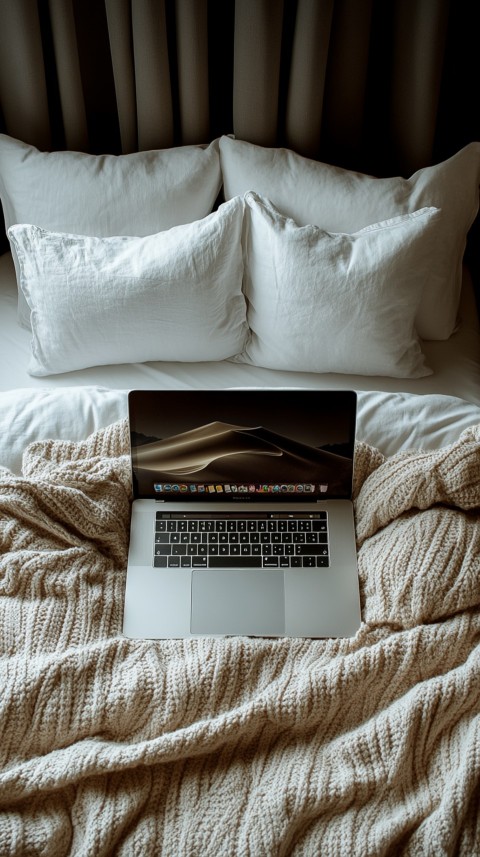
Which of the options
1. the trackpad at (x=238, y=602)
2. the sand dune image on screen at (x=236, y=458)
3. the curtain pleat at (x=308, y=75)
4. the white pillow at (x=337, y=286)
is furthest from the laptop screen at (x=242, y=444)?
the curtain pleat at (x=308, y=75)

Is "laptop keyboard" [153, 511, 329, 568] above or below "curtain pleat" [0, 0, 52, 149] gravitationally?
below

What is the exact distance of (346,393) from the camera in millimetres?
1208

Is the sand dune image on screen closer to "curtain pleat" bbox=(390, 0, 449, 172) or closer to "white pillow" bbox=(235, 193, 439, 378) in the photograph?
"white pillow" bbox=(235, 193, 439, 378)

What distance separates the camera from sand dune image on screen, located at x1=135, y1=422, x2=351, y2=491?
1245 millimetres

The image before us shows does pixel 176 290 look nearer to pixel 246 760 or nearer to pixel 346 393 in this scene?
pixel 346 393

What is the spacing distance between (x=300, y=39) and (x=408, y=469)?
0.92 meters

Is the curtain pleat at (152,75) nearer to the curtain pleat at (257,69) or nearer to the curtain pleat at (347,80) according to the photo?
the curtain pleat at (257,69)

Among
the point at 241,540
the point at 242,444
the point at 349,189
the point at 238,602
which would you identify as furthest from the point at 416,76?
the point at 238,602

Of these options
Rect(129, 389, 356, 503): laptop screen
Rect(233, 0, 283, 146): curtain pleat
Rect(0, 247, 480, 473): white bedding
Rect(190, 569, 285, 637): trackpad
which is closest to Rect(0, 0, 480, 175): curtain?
Rect(233, 0, 283, 146): curtain pleat

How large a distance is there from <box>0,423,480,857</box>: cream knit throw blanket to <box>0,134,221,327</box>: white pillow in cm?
67

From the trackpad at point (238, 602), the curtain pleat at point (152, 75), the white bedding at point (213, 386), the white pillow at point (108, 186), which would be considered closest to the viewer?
the trackpad at point (238, 602)

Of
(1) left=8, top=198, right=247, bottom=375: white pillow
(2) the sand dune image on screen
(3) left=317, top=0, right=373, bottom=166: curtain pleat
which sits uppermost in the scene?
(3) left=317, top=0, right=373, bottom=166: curtain pleat

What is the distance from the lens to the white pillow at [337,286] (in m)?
1.54

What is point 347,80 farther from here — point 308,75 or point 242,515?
point 242,515
